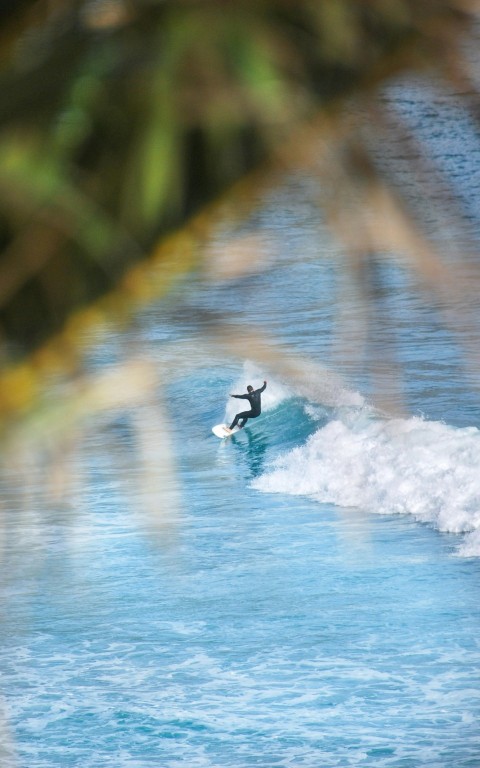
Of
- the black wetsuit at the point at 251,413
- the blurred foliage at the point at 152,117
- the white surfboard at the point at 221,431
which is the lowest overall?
the white surfboard at the point at 221,431

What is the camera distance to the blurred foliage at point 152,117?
0.85m

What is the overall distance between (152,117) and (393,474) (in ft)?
66.4

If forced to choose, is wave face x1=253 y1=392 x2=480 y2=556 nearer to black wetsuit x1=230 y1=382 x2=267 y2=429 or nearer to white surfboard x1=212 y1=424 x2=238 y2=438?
black wetsuit x1=230 y1=382 x2=267 y2=429

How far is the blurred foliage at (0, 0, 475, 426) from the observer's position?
0.85 metres

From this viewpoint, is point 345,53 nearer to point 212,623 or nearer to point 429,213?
point 429,213

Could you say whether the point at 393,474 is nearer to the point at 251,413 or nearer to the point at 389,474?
the point at 389,474

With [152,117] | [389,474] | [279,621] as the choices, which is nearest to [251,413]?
[389,474]

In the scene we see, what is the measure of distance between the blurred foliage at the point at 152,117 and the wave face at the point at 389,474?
1796 centimetres

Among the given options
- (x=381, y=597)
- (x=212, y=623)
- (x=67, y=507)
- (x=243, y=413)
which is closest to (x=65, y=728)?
(x=212, y=623)

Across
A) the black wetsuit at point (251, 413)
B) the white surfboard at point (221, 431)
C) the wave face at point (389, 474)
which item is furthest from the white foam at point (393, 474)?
the white surfboard at point (221, 431)

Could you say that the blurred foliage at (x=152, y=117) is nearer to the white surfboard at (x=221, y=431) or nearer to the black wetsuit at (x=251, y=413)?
the black wetsuit at (x=251, y=413)

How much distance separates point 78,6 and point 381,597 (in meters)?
17.5

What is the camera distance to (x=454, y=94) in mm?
832

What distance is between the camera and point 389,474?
2089 cm
